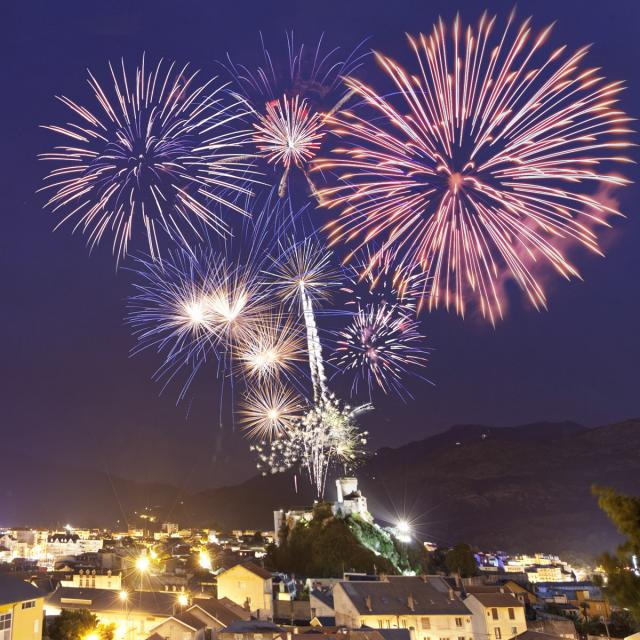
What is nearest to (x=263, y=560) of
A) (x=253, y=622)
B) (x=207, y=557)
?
(x=207, y=557)

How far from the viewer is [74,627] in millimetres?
34281

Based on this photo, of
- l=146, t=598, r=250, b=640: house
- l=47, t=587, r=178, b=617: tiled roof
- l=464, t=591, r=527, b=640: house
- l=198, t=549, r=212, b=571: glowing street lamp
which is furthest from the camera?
l=198, t=549, r=212, b=571: glowing street lamp

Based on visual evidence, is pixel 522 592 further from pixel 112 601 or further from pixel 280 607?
pixel 112 601

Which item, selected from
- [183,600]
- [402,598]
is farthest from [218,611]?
[402,598]

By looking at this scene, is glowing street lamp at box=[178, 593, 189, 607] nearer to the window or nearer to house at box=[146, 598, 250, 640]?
house at box=[146, 598, 250, 640]

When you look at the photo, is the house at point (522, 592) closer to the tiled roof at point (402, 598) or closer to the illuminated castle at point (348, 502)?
the tiled roof at point (402, 598)

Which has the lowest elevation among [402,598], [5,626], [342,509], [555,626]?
[555,626]

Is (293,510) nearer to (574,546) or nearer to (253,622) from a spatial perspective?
(253,622)

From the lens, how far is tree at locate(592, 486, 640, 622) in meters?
14.3

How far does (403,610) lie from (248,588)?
1477cm

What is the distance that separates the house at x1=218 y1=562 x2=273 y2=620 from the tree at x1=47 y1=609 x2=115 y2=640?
44.7 feet

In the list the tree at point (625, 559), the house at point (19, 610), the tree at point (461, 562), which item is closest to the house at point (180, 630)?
the house at point (19, 610)

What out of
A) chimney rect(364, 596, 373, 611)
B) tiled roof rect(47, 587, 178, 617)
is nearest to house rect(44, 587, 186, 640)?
tiled roof rect(47, 587, 178, 617)

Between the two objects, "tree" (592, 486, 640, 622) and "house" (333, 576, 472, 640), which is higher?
"tree" (592, 486, 640, 622)
